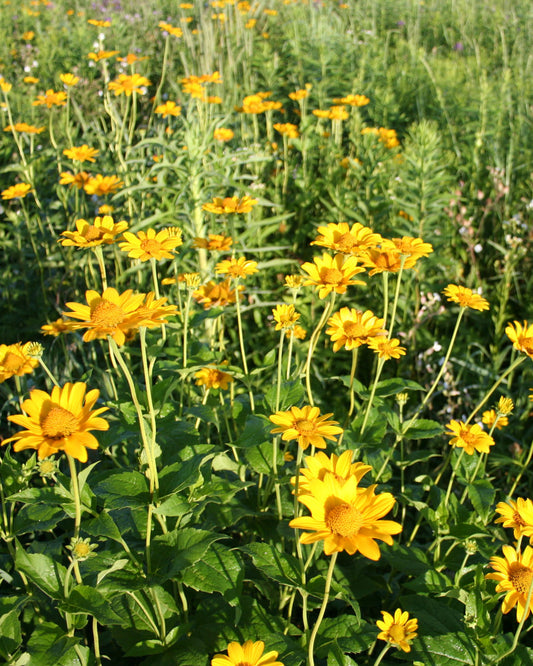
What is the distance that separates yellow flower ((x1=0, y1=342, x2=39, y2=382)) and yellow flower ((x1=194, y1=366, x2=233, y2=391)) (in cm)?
47

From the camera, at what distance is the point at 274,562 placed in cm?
115

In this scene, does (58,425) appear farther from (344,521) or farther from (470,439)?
(470,439)

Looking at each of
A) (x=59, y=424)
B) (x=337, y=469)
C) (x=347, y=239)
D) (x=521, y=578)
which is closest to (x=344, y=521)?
(x=337, y=469)

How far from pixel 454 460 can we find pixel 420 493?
0.48 ft

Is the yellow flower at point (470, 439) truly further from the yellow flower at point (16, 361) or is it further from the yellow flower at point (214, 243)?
the yellow flower at point (16, 361)

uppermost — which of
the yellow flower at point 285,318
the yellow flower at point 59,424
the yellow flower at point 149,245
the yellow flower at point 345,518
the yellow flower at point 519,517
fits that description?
the yellow flower at point 149,245

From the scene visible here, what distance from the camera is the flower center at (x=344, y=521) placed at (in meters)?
0.88

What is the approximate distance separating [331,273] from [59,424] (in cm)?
75

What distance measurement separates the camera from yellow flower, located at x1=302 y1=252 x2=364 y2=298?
53.9 inches

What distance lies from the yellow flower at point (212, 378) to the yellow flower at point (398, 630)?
78 cm

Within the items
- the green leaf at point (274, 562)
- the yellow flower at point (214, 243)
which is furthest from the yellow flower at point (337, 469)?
the yellow flower at point (214, 243)

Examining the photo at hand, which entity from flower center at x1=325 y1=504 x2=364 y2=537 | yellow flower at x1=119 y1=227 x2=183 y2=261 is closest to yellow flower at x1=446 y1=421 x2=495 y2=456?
flower center at x1=325 y1=504 x2=364 y2=537

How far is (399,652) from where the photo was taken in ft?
3.80

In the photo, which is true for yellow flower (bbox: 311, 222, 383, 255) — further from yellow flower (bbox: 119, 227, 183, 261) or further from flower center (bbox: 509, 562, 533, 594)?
flower center (bbox: 509, 562, 533, 594)
